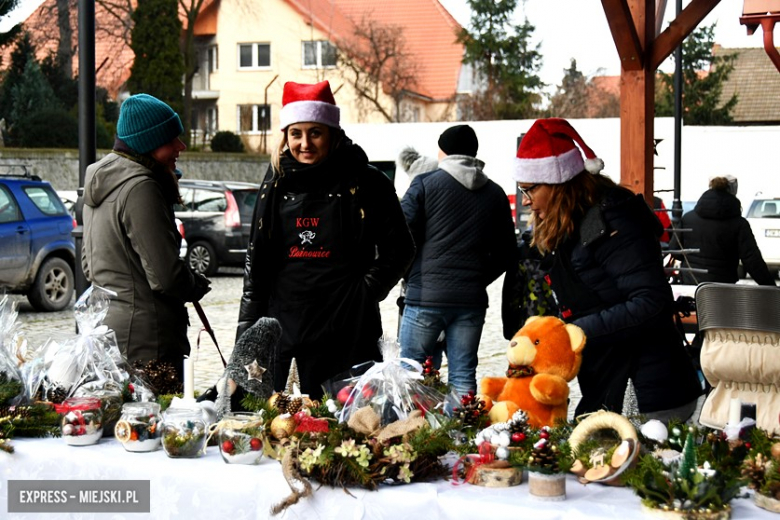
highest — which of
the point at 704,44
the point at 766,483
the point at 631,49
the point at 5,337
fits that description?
the point at 704,44

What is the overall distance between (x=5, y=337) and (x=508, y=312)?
2.32 m

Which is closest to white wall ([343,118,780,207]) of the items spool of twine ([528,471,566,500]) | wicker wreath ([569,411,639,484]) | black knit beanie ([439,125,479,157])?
black knit beanie ([439,125,479,157])

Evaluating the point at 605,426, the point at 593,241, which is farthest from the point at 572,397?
the point at 605,426

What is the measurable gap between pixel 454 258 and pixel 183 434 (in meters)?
2.89

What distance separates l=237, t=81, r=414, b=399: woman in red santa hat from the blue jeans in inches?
59.5

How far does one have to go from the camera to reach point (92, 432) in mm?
3045

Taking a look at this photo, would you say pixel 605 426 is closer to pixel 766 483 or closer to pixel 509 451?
pixel 509 451

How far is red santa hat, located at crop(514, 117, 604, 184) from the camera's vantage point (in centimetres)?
331

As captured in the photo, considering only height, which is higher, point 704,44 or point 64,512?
point 704,44

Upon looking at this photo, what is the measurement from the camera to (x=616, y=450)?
8.45ft

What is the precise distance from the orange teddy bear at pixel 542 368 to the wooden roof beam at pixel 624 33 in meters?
4.11

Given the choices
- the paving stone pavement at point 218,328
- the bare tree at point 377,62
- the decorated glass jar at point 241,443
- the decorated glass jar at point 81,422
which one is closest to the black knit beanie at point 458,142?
the paving stone pavement at point 218,328

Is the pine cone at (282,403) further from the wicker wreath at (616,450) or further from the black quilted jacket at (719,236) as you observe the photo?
the black quilted jacket at (719,236)

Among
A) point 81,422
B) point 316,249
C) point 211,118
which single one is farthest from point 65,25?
point 81,422
